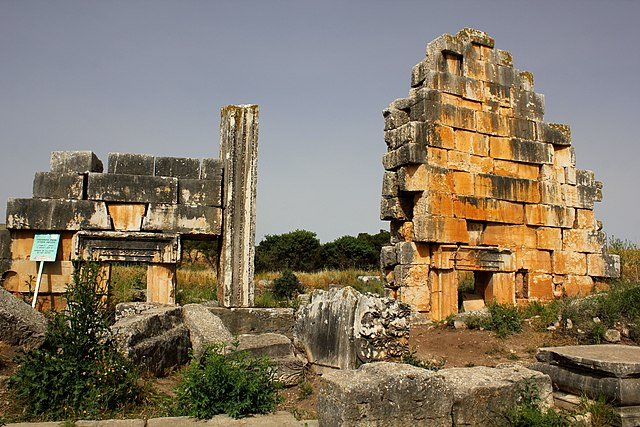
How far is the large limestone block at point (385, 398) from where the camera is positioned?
432cm

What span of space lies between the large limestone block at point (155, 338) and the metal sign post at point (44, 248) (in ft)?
7.90

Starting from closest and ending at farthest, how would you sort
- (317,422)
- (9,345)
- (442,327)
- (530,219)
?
(317,422), (9,345), (442,327), (530,219)

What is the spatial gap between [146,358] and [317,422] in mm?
2571

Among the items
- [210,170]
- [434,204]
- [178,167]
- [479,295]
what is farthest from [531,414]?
[479,295]

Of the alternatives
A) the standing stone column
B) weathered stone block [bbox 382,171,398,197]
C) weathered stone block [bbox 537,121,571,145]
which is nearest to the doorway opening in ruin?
weathered stone block [bbox 382,171,398,197]

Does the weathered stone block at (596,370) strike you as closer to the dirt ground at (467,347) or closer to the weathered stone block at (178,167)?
the dirt ground at (467,347)

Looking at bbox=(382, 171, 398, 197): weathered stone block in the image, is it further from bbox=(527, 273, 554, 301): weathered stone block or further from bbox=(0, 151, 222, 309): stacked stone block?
bbox=(0, 151, 222, 309): stacked stone block

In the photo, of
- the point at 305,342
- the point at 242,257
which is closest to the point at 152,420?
the point at 305,342

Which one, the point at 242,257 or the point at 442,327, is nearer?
the point at 242,257

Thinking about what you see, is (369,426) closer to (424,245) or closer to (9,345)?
(9,345)

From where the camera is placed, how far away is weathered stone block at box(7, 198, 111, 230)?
8898 millimetres

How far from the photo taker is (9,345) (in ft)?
18.9

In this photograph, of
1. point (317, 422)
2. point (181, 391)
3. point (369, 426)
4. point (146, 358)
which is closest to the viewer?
point (369, 426)

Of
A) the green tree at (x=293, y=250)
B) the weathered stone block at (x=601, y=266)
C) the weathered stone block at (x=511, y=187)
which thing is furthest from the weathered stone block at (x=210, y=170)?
the green tree at (x=293, y=250)
